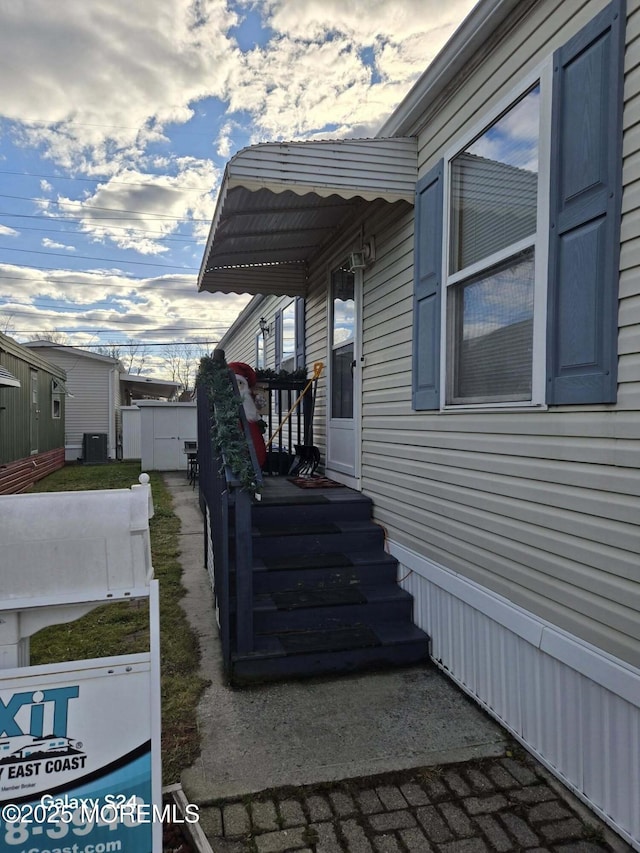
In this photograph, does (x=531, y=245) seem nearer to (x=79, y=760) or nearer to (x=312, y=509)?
(x=312, y=509)

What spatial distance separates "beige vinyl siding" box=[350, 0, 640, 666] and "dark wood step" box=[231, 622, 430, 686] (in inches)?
22.3

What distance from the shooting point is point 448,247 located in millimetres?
3191

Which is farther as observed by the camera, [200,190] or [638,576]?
[200,190]

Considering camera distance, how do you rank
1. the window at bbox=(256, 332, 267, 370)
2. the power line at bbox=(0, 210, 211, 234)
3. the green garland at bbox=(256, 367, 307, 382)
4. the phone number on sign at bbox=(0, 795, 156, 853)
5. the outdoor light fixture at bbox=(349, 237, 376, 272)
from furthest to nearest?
the power line at bbox=(0, 210, 211, 234)
the window at bbox=(256, 332, 267, 370)
the green garland at bbox=(256, 367, 307, 382)
the outdoor light fixture at bbox=(349, 237, 376, 272)
the phone number on sign at bbox=(0, 795, 156, 853)

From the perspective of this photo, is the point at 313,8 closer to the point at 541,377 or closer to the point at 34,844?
the point at 541,377

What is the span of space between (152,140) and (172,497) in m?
12.7

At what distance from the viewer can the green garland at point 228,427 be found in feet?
10.8

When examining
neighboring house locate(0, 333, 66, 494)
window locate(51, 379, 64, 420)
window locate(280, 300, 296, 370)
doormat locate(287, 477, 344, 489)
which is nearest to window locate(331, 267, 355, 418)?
doormat locate(287, 477, 344, 489)

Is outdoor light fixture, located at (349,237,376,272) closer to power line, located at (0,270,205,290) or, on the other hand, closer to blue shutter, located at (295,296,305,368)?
blue shutter, located at (295,296,305,368)

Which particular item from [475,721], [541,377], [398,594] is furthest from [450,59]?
[475,721]

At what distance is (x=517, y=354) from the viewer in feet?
8.55

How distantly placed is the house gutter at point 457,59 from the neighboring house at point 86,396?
16.9 meters

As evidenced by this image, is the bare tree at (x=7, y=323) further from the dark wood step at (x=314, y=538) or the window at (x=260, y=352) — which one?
the dark wood step at (x=314, y=538)

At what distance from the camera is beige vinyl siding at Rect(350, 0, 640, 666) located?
76.7 inches
